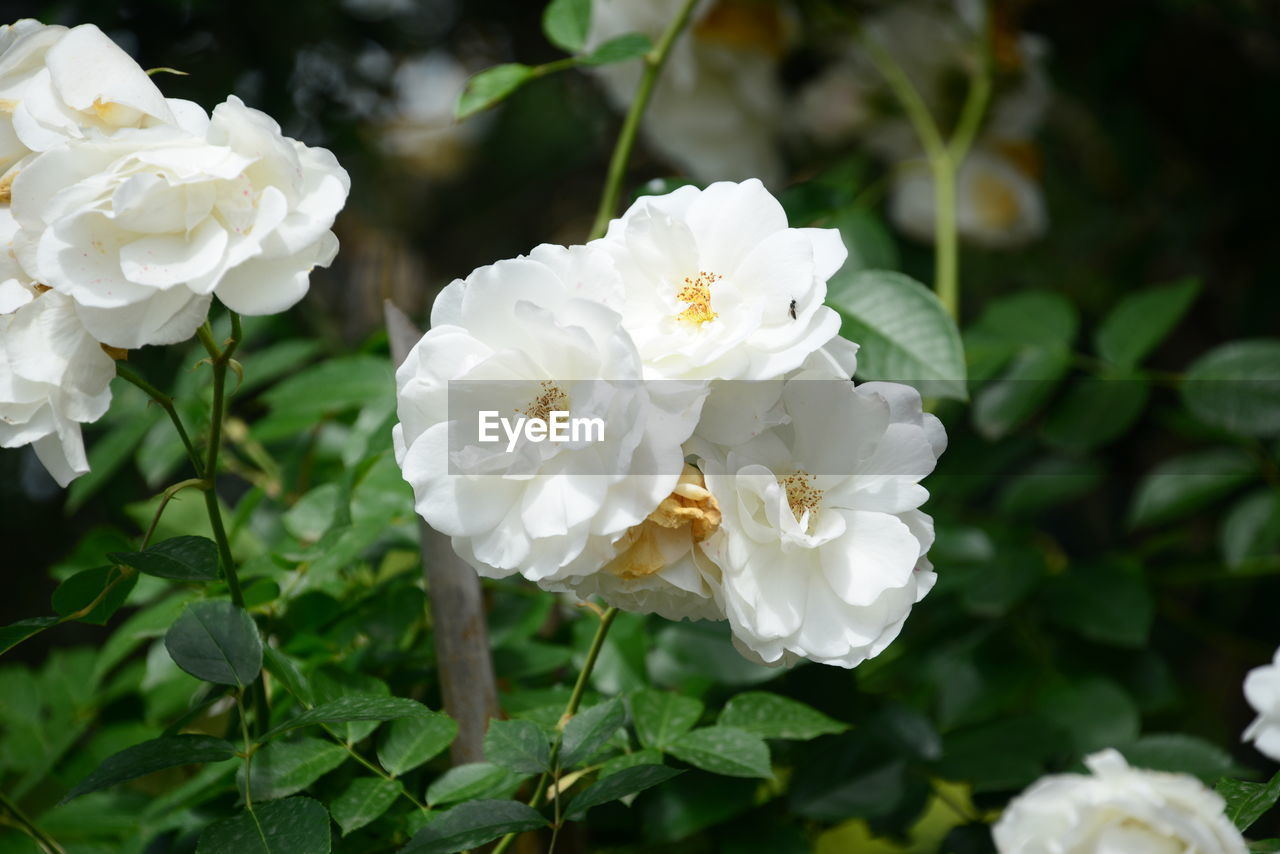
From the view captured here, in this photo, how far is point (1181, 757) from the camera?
0.57 m

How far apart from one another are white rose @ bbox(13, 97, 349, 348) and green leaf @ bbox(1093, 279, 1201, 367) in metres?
0.59

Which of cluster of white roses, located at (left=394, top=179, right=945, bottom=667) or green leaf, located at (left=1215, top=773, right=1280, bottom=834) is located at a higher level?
cluster of white roses, located at (left=394, top=179, right=945, bottom=667)

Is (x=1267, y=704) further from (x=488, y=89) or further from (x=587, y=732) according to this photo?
(x=488, y=89)

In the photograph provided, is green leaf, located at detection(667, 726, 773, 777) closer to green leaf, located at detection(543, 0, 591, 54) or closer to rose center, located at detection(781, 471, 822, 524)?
rose center, located at detection(781, 471, 822, 524)

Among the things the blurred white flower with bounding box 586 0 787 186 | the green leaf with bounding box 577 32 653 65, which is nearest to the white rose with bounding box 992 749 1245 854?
the green leaf with bounding box 577 32 653 65

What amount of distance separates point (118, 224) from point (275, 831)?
0.66 feet

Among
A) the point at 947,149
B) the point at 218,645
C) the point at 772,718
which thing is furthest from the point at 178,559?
the point at 947,149

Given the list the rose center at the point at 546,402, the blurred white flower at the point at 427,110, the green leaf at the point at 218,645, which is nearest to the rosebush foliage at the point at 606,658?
the green leaf at the point at 218,645

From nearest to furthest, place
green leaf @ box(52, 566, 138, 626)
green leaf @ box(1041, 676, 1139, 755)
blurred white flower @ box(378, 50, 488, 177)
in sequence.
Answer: green leaf @ box(52, 566, 138, 626) < green leaf @ box(1041, 676, 1139, 755) < blurred white flower @ box(378, 50, 488, 177)

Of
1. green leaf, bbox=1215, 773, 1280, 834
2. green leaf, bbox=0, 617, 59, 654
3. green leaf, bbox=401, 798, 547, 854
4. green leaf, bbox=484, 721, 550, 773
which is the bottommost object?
green leaf, bbox=401, 798, 547, 854

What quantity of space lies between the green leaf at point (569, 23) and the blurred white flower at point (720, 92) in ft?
0.94

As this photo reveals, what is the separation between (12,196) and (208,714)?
1.09 feet

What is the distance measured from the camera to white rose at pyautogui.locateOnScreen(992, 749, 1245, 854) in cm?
28

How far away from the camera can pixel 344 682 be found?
44 centimetres
